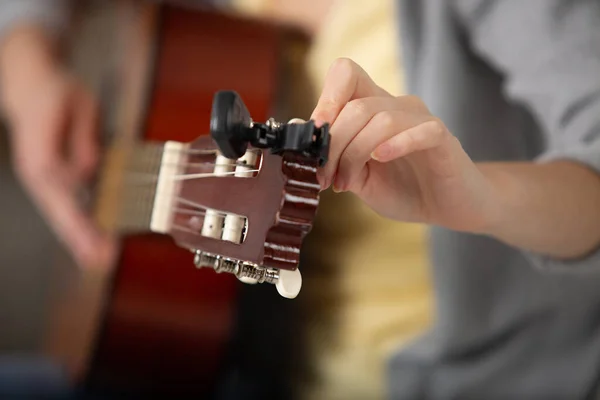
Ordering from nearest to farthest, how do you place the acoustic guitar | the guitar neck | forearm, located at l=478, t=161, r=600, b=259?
forearm, located at l=478, t=161, r=600, b=259 → the guitar neck → the acoustic guitar

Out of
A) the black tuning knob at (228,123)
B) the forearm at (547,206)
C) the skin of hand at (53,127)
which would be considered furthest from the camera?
the skin of hand at (53,127)

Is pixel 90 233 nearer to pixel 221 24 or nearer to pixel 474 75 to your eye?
pixel 221 24

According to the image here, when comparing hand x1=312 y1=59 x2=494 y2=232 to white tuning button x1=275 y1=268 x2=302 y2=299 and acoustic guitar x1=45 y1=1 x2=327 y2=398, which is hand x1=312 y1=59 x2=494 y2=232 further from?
acoustic guitar x1=45 y1=1 x2=327 y2=398

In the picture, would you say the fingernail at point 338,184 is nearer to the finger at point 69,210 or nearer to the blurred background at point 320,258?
the blurred background at point 320,258

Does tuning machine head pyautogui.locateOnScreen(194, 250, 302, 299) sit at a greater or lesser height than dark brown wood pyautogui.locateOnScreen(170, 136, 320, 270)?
lesser

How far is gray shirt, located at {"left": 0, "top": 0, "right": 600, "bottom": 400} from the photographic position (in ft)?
1.27

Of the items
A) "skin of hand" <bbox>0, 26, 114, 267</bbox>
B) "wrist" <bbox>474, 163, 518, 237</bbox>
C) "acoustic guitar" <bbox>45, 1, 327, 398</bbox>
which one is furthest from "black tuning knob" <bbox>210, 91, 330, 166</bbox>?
"skin of hand" <bbox>0, 26, 114, 267</bbox>

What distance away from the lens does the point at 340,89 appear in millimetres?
259

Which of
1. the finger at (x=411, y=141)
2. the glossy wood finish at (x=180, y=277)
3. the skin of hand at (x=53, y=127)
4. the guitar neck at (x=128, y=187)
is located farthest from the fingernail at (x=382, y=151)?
the skin of hand at (x=53, y=127)

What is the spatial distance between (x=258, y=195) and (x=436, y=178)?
9 centimetres

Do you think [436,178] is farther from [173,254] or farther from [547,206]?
[173,254]

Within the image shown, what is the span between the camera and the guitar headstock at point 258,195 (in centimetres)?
22

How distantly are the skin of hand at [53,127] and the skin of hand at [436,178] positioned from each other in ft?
1.76

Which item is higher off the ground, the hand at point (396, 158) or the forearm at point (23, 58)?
the forearm at point (23, 58)
